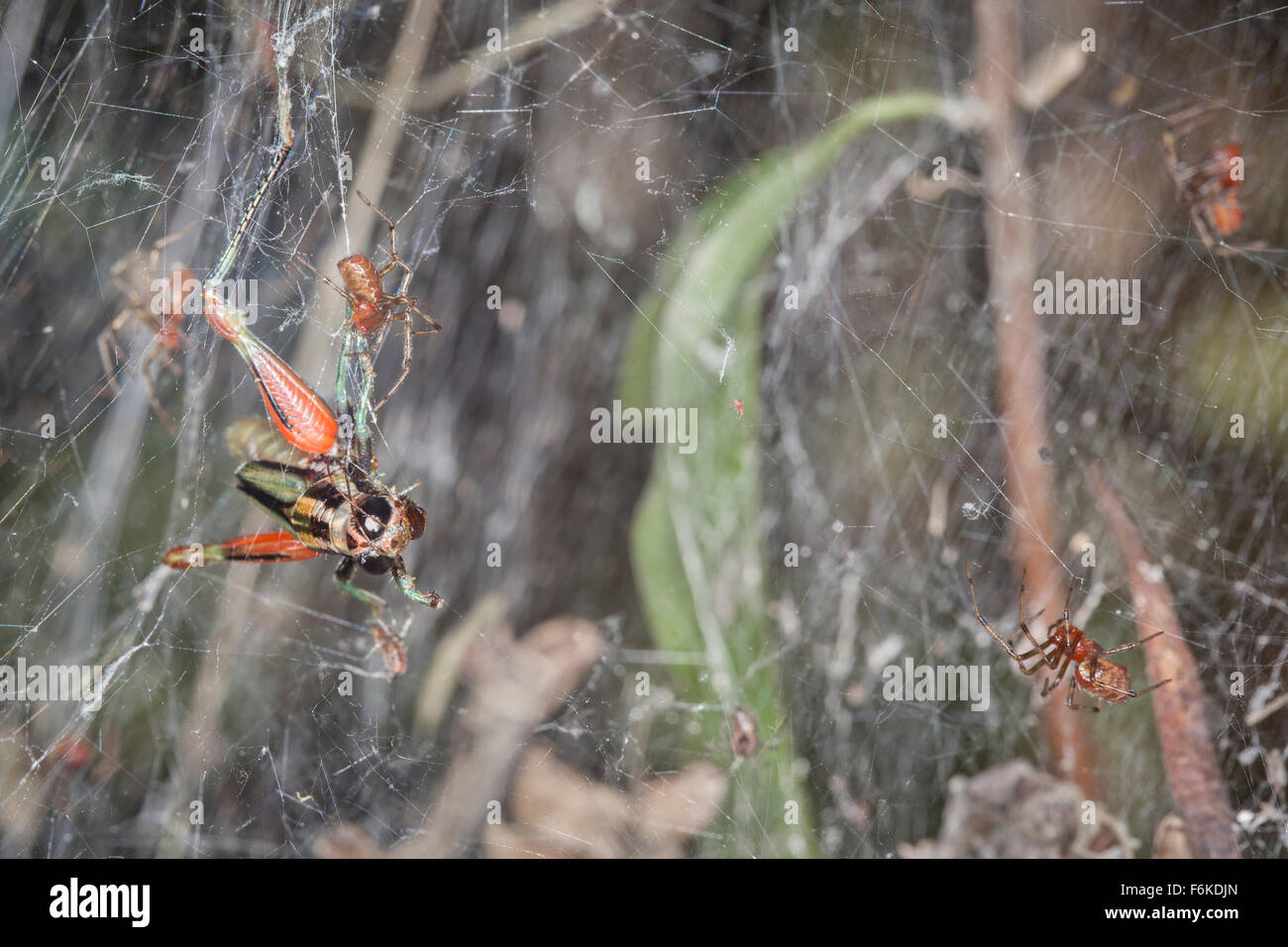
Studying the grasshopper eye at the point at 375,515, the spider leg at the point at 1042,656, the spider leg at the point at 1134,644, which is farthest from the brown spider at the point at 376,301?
the spider leg at the point at 1134,644

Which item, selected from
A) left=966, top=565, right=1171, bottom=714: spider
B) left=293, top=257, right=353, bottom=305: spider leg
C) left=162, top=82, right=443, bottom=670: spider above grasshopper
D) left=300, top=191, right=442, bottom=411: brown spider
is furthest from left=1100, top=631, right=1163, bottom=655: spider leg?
left=293, top=257, right=353, bottom=305: spider leg

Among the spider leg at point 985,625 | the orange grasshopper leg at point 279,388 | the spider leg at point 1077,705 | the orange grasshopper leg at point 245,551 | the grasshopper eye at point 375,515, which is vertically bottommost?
the spider leg at point 1077,705

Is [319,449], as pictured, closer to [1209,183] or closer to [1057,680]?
[1057,680]

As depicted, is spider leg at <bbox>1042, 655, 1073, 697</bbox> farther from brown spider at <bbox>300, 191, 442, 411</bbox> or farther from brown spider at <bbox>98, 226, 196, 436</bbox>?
brown spider at <bbox>98, 226, 196, 436</bbox>

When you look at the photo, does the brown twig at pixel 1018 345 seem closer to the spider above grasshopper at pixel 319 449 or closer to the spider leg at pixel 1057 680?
the spider leg at pixel 1057 680
